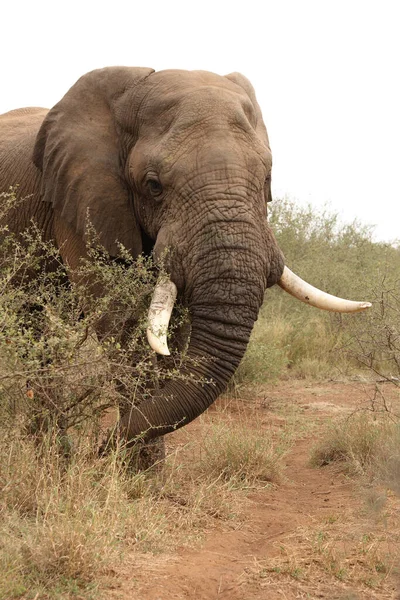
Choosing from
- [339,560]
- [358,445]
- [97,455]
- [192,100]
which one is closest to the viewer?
[339,560]

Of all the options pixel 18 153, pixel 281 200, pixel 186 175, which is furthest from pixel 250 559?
pixel 281 200

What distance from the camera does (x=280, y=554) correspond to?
16.3ft

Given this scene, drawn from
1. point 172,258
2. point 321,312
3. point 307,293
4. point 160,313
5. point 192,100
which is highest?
point 192,100

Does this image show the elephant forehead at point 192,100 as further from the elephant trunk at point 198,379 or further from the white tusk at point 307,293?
the elephant trunk at point 198,379

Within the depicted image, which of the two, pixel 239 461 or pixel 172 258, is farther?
pixel 239 461

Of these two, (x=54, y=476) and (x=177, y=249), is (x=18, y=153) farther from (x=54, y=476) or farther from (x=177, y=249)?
(x=54, y=476)

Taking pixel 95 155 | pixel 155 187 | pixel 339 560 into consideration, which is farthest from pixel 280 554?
pixel 95 155

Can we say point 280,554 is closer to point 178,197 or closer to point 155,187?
point 178,197

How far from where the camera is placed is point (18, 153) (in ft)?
24.8

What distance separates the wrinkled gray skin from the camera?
5719 millimetres

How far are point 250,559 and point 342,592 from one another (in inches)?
27.0

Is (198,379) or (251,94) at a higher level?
(251,94)

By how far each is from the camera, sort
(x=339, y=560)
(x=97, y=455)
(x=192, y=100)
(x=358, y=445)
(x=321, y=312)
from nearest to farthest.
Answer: (x=339, y=560) < (x=97, y=455) < (x=192, y=100) < (x=358, y=445) < (x=321, y=312)

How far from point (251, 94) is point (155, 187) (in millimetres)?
1406
